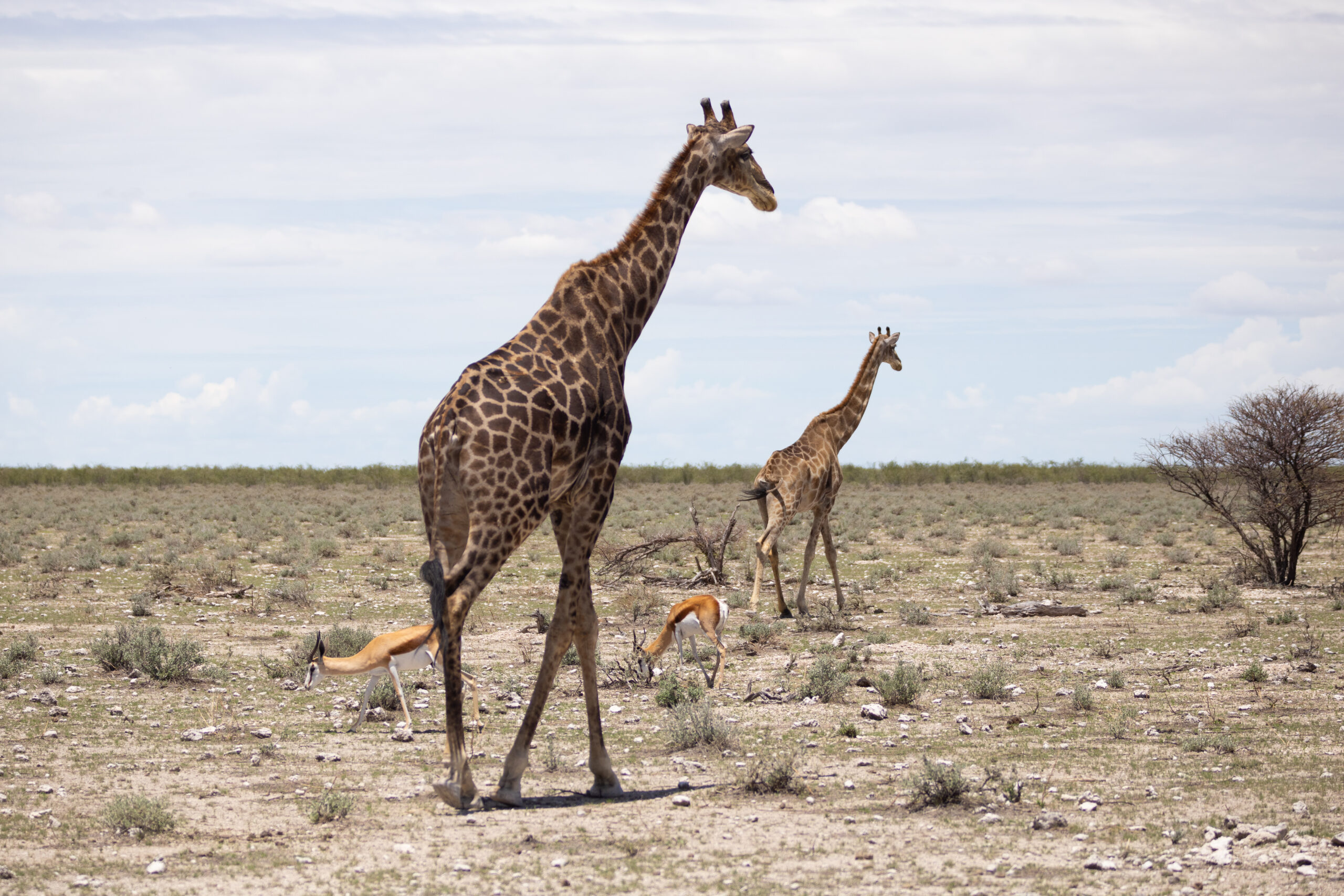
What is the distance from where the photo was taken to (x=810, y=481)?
741 inches

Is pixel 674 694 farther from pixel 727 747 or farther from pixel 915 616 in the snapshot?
pixel 915 616

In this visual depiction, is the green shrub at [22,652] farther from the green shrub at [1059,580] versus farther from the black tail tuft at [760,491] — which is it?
the green shrub at [1059,580]

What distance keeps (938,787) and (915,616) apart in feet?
30.9

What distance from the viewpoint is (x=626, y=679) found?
1286 cm

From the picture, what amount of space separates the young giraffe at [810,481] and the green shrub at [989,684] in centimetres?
552

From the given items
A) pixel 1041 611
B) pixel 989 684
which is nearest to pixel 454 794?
pixel 989 684

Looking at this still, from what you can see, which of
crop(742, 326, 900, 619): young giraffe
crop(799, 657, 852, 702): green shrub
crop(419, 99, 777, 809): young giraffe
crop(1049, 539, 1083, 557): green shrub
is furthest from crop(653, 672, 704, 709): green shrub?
crop(1049, 539, 1083, 557): green shrub

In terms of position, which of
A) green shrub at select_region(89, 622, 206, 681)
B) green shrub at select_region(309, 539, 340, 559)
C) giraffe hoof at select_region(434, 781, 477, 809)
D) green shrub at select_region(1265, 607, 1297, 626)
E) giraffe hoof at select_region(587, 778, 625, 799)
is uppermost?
green shrub at select_region(309, 539, 340, 559)

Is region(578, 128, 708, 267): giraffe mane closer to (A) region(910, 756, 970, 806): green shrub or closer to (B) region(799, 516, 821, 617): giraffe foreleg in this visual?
(A) region(910, 756, 970, 806): green shrub

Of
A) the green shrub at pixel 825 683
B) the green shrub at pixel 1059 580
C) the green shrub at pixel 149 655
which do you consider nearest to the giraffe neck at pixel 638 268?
the green shrub at pixel 825 683

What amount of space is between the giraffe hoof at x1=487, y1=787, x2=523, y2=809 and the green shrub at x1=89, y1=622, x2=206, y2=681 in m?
6.22

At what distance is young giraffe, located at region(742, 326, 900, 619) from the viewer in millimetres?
18203

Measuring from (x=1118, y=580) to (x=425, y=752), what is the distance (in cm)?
1589

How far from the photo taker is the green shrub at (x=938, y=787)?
304 inches
